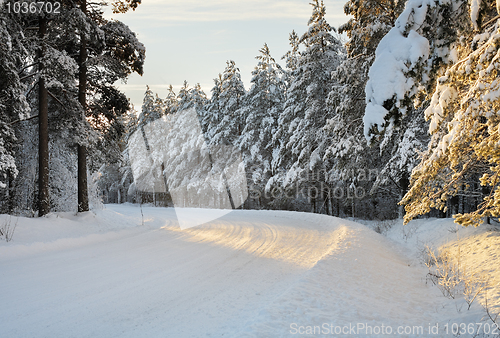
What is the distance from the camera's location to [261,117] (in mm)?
27984

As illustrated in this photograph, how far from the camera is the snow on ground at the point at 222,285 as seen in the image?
3.97 m

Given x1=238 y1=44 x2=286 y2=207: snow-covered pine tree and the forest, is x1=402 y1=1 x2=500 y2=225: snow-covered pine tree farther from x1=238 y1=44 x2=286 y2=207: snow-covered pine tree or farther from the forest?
x1=238 y1=44 x2=286 y2=207: snow-covered pine tree

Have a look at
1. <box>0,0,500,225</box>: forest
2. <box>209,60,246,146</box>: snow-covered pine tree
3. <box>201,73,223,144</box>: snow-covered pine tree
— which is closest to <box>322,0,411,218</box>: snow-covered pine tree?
<box>0,0,500,225</box>: forest

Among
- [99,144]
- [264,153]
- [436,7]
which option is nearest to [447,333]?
[436,7]

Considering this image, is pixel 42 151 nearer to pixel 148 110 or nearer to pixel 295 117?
pixel 295 117

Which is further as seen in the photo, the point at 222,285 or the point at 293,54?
the point at 293,54

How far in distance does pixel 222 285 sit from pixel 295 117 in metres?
19.3

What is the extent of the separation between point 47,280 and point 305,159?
17727 millimetres

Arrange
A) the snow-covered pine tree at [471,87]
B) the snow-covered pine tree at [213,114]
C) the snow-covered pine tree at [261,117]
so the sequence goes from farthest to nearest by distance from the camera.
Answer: the snow-covered pine tree at [213,114] < the snow-covered pine tree at [261,117] < the snow-covered pine tree at [471,87]

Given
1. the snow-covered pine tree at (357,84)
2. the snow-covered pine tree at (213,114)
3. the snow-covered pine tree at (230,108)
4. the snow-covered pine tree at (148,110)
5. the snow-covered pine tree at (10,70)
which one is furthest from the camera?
the snow-covered pine tree at (148,110)

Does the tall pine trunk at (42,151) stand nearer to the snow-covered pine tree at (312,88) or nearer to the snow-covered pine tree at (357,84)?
the snow-covered pine tree at (357,84)

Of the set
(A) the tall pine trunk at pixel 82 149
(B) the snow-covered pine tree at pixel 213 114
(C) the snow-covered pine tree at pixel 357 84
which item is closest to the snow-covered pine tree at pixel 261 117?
(B) the snow-covered pine tree at pixel 213 114

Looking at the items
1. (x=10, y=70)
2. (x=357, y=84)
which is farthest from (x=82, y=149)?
(x=357, y=84)

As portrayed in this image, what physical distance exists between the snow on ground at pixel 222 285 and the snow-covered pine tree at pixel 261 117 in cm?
1783
